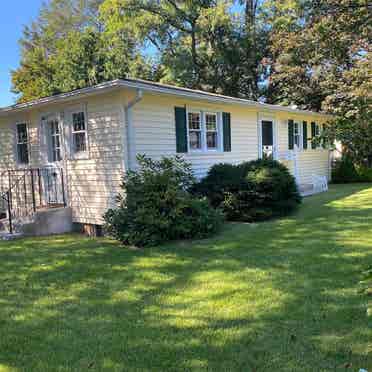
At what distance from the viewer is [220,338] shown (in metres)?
3.07

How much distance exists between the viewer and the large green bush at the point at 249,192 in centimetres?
827

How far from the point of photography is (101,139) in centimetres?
793

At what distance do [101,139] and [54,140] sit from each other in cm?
205

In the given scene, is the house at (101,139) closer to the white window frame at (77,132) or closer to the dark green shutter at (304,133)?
the white window frame at (77,132)

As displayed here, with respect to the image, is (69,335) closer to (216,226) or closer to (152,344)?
(152,344)

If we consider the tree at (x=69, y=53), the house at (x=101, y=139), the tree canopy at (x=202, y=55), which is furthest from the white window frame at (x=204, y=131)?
the tree at (x=69, y=53)

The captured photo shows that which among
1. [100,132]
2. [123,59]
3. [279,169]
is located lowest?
[279,169]

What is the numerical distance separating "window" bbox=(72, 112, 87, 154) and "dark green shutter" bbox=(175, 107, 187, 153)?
2.15m

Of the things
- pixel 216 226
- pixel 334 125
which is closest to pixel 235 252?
pixel 216 226

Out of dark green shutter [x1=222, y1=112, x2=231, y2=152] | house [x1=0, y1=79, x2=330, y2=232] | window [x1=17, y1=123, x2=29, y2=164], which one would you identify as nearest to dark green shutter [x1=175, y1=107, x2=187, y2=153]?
house [x1=0, y1=79, x2=330, y2=232]

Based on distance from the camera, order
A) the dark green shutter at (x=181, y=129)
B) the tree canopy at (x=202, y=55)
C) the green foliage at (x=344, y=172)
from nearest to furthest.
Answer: the dark green shutter at (x=181, y=129), the green foliage at (x=344, y=172), the tree canopy at (x=202, y=55)

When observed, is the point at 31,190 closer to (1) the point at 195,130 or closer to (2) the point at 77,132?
(2) the point at 77,132

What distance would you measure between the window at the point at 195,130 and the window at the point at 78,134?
2.60m

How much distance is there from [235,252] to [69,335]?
3.03m
